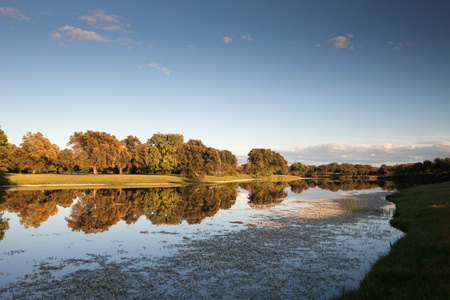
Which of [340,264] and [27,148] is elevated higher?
[27,148]

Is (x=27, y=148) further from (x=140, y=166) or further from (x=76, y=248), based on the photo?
(x=76, y=248)

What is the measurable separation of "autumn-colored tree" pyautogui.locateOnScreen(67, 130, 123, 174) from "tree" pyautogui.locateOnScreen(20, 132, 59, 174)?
678cm

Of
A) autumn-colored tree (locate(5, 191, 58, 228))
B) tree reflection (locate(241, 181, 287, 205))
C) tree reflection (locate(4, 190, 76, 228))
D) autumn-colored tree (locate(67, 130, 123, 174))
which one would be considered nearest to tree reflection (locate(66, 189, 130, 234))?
tree reflection (locate(4, 190, 76, 228))

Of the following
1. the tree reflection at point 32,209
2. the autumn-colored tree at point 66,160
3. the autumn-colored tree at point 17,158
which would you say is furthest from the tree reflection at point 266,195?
the autumn-colored tree at point 66,160

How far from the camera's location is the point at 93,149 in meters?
83.9

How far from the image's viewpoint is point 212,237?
1998cm

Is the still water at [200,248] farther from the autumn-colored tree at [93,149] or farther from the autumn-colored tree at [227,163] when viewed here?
the autumn-colored tree at [227,163]

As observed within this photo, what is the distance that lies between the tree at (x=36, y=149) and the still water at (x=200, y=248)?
59.8m

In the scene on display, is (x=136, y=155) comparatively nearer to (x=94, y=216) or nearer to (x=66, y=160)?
(x=66, y=160)

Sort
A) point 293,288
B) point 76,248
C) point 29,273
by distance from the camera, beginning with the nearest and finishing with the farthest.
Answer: point 293,288 < point 29,273 < point 76,248

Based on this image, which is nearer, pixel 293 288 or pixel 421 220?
pixel 293 288

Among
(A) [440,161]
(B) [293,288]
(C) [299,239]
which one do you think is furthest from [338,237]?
(A) [440,161]

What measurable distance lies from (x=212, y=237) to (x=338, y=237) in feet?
30.3

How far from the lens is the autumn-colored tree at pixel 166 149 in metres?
109
